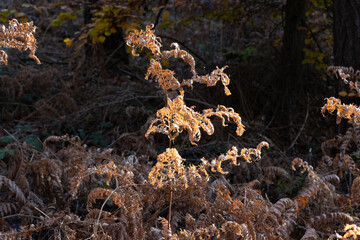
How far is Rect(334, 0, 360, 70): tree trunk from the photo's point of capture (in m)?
4.33

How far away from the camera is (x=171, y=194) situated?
234 centimetres

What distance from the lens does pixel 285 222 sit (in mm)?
2734

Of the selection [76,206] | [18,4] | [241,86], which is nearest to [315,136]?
[241,86]

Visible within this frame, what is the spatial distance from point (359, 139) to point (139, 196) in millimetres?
2020

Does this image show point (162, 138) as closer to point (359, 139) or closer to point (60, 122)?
point (60, 122)

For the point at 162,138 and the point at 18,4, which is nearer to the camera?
the point at 162,138

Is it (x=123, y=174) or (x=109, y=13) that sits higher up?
(x=109, y=13)

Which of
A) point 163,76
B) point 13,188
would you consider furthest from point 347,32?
point 13,188

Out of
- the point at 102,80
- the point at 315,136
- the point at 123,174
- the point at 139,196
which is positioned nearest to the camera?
the point at 123,174

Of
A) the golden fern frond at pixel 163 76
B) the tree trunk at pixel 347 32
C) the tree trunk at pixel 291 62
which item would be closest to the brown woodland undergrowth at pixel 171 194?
the golden fern frond at pixel 163 76

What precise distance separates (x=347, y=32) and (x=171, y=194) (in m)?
2.95

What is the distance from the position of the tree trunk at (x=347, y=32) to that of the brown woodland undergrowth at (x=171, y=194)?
34.9 inches

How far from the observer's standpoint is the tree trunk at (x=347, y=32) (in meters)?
4.33

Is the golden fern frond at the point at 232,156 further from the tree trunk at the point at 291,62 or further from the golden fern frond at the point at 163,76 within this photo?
the tree trunk at the point at 291,62
